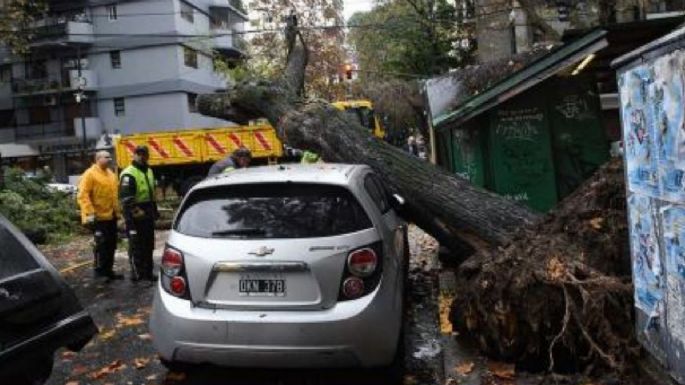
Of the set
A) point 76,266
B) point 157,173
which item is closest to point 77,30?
point 157,173

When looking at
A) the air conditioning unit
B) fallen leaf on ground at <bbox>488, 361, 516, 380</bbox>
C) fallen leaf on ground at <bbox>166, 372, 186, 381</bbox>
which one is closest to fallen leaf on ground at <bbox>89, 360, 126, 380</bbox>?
fallen leaf on ground at <bbox>166, 372, 186, 381</bbox>

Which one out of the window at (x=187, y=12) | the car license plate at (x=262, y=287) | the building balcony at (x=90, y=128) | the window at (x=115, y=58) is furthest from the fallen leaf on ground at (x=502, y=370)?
the window at (x=115, y=58)

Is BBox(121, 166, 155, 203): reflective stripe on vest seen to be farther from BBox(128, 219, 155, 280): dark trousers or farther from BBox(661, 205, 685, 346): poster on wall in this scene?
BBox(661, 205, 685, 346): poster on wall

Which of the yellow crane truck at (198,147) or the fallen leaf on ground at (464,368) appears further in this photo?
the yellow crane truck at (198,147)

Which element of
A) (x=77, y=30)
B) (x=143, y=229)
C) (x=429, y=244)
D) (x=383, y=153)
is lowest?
(x=429, y=244)

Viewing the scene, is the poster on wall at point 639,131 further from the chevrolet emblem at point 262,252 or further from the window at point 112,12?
the window at point 112,12

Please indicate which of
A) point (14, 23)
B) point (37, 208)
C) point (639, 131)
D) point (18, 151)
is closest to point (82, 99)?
point (18, 151)

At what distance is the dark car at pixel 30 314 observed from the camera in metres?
4.04

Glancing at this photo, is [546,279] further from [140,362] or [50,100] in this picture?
[50,100]

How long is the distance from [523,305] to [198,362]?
244 centimetres

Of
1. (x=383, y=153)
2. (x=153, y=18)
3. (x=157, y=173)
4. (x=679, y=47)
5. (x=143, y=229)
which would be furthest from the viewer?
(x=153, y=18)

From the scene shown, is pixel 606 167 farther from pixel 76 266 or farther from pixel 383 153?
pixel 76 266

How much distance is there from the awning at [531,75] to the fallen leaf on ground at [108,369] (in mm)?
5706

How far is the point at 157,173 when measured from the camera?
25.9 metres
